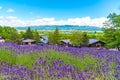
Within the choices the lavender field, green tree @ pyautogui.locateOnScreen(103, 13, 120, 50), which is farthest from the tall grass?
green tree @ pyautogui.locateOnScreen(103, 13, 120, 50)

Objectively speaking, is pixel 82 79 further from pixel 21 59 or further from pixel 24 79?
pixel 21 59

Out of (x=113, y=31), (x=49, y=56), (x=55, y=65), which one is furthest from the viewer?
(x=113, y=31)

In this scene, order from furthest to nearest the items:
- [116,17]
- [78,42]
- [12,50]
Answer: [78,42] < [116,17] < [12,50]

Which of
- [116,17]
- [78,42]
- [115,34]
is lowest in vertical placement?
[78,42]

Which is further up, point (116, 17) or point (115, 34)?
point (116, 17)

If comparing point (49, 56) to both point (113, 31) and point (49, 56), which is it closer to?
point (49, 56)

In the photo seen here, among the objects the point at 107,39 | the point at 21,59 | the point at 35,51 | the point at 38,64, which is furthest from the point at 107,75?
the point at 107,39

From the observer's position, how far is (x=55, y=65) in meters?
4.34

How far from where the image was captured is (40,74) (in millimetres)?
3621

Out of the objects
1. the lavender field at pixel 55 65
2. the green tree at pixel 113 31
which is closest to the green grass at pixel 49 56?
Result: the lavender field at pixel 55 65

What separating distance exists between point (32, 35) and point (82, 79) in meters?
84.7

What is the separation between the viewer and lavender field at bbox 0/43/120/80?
11.4ft

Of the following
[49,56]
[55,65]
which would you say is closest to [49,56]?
[49,56]

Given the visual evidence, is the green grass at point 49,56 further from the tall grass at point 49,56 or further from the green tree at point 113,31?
the green tree at point 113,31
